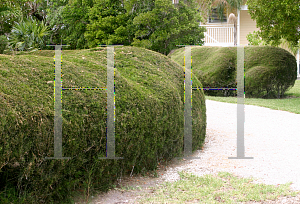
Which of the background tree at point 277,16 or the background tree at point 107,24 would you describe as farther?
the background tree at point 107,24

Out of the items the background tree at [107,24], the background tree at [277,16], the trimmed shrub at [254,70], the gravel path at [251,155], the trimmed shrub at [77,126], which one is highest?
the background tree at [107,24]

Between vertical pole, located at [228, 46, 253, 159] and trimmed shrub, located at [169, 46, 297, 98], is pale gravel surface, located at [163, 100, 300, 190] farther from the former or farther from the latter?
trimmed shrub, located at [169, 46, 297, 98]

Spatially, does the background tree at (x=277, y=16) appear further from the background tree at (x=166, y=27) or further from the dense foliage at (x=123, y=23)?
the dense foliage at (x=123, y=23)

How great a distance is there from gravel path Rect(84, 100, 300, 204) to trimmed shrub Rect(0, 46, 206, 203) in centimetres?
23

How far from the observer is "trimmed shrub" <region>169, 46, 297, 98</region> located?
1309cm

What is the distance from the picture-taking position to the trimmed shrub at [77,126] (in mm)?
2477

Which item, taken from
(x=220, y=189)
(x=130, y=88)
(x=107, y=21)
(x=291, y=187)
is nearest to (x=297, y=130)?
(x=291, y=187)

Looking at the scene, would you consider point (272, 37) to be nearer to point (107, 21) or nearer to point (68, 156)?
point (107, 21)

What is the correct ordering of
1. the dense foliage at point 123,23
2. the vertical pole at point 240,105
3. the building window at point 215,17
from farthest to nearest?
the building window at point 215,17, the dense foliage at point 123,23, the vertical pole at point 240,105

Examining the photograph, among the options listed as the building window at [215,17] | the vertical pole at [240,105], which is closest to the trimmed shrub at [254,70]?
the vertical pole at [240,105]

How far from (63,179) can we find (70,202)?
28 centimetres

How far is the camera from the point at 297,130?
7.11 m

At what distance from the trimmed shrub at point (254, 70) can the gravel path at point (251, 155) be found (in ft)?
15.7

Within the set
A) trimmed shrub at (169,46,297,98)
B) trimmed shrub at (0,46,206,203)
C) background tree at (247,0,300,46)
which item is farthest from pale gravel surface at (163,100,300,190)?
trimmed shrub at (169,46,297,98)
